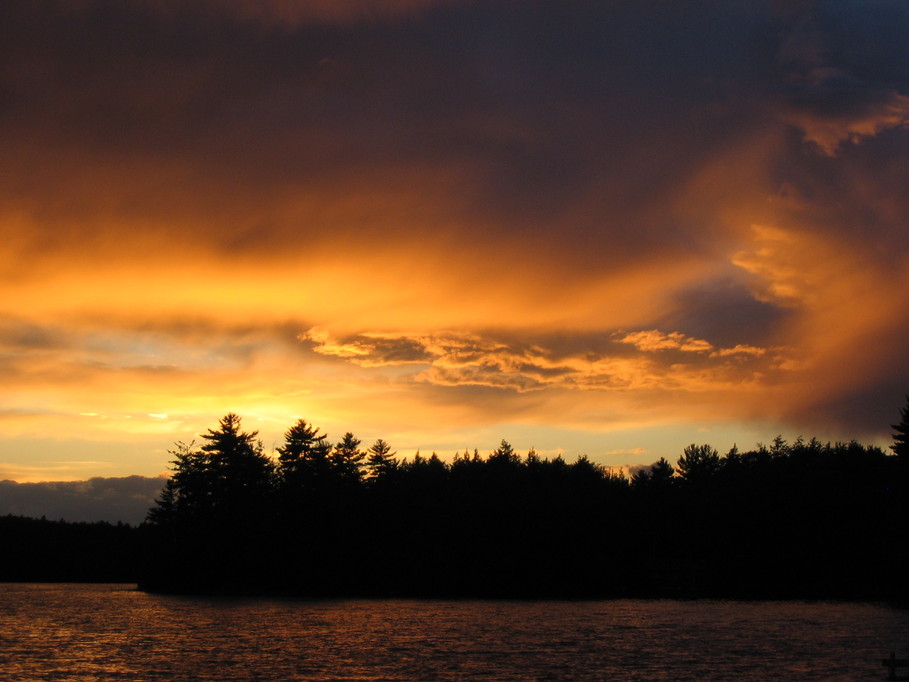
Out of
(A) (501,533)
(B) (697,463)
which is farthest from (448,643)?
(B) (697,463)

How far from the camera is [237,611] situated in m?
85.1

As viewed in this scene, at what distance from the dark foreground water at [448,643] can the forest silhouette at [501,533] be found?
112 ft

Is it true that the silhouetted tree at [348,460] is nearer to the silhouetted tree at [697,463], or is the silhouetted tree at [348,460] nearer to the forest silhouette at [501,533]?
the forest silhouette at [501,533]

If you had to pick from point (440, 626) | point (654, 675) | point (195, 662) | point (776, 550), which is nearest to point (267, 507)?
point (440, 626)

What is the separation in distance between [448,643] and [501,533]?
233 feet

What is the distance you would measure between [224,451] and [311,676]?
Result: 9366 centimetres

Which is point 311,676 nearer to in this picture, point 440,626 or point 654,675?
point 654,675

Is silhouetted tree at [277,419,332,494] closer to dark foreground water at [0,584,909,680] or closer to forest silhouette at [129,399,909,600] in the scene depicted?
forest silhouette at [129,399,909,600]

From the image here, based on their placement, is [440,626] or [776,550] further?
[776,550]

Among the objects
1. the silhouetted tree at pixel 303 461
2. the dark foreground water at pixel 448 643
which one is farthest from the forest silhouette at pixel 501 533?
the dark foreground water at pixel 448 643

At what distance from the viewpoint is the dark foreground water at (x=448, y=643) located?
41375 mm

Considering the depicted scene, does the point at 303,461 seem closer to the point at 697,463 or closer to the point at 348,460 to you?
the point at 348,460

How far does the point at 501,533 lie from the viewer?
124 meters

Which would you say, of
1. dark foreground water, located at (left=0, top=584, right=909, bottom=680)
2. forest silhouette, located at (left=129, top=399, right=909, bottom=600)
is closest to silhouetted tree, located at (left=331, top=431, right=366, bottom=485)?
forest silhouette, located at (left=129, top=399, right=909, bottom=600)
